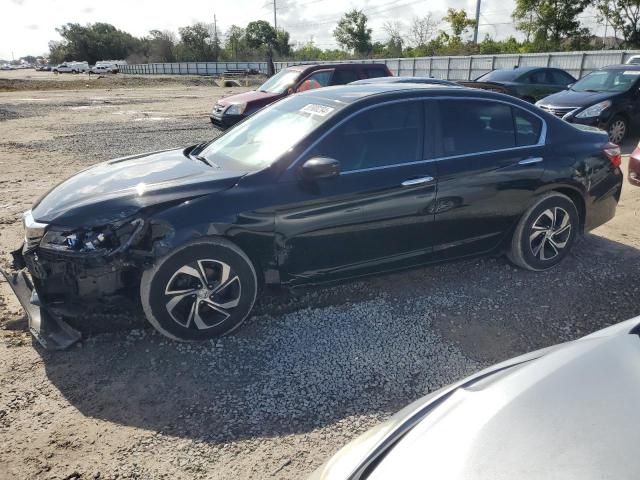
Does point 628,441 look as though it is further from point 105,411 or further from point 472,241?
point 472,241

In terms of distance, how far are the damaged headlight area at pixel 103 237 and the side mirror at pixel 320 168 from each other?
3.72 feet

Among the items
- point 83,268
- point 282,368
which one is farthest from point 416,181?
point 83,268

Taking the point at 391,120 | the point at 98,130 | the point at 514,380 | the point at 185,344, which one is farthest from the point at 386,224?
the point at 98,130

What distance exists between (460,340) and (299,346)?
1145 millimetres

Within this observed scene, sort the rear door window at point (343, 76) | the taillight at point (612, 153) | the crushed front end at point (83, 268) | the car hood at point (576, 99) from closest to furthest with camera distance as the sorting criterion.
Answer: the crushed front end at point (83, 268) → the taillight at point (612, 153) → the car hood at point (576, 99) → the rear door window at point (343, 76)

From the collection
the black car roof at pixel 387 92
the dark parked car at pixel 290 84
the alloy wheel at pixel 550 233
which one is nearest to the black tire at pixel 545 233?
the alloy wheel at pixel 550 233

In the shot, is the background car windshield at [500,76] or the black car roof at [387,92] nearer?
the black car roof at [387,92]

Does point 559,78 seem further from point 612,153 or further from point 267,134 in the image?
point 267,134

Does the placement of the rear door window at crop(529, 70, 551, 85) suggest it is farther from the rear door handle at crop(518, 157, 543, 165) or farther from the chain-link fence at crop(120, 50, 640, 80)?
the rear door handle at crop(518, 157, 543, 165)

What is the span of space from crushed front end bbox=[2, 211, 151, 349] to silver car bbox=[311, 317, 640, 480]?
1.93 m

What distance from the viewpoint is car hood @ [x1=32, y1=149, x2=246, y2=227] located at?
10.4 feet

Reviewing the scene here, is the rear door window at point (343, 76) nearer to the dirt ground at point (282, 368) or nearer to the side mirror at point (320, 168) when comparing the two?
the dirt ground at point (282, 368)

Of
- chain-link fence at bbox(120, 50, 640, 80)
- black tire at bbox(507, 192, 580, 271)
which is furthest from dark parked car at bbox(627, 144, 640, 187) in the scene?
chain-link fence at bbox(120, 50, 640, 80)

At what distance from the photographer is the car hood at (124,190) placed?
3160 millimetres
